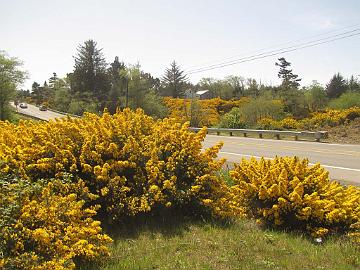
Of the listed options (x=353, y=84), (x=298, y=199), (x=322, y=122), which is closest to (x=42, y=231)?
(x=298, y=199)

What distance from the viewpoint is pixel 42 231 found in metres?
4.29

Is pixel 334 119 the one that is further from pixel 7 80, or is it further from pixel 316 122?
pixel 7 80

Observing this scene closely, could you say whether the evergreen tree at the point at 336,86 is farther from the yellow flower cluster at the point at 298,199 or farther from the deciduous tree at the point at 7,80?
the yellow flower cluster at the point at 298,199

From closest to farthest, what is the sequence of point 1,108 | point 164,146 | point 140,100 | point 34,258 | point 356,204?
1. point 34,258
2. point 356,204
3. point 164,146
4. point 1,108
5. point 140,100

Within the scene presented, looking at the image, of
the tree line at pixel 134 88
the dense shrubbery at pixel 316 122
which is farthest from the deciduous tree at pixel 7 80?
the dense shrubbery at pixel 316 122

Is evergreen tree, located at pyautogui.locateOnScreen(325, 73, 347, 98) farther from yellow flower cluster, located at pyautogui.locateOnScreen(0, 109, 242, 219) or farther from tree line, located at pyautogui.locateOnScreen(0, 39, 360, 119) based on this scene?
yellow flower cluster, located at pyautogui.locateOnScreen(0, 109, 242, 219)

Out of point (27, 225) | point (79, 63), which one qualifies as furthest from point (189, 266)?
point (79, 63)

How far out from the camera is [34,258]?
4.13 metres

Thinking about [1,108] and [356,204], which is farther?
[1,108]

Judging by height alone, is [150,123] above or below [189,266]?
above

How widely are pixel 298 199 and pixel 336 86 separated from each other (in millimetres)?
66849

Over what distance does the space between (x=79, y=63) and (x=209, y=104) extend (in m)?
35.1

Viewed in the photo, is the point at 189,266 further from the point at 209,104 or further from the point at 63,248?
the point at 209,104

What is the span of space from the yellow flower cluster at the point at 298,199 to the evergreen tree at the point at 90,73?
6997 cm
